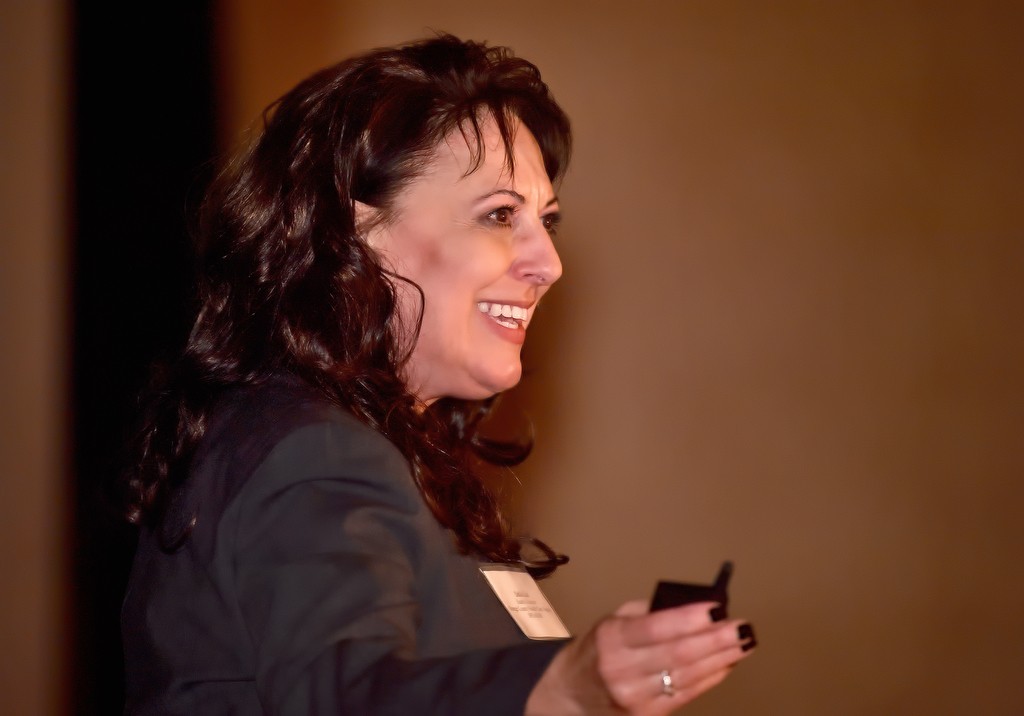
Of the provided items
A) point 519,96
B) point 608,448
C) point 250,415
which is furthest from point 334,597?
point 608,448

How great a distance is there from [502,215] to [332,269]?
1.06 ft

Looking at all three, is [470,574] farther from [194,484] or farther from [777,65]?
[777,65]

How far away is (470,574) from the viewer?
4.47ft

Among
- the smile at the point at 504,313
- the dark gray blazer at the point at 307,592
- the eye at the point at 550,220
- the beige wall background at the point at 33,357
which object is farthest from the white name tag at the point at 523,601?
the beige wall background at the point at 33,357

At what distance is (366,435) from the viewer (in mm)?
1181

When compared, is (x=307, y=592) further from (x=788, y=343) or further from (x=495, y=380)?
(x=788, y=343)

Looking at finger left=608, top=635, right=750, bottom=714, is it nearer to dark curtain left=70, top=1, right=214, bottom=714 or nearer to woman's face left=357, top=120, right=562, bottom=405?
woman's face left=357, top=120, right=562, bottom=405

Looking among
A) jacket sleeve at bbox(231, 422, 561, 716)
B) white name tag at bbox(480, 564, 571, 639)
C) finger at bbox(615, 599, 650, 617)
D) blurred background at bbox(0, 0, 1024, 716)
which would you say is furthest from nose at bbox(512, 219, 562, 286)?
blurred background at bbox(0, 0, 1024, 716)

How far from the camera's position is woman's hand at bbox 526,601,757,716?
870mm

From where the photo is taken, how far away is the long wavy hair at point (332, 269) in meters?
1.39

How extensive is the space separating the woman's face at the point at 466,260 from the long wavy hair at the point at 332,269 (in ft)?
0.11

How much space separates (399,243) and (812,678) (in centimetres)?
273

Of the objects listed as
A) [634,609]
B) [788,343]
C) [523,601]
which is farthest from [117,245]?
[788,343]

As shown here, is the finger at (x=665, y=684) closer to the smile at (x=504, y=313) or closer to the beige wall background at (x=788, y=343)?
the smile at (x=504, y=313)
